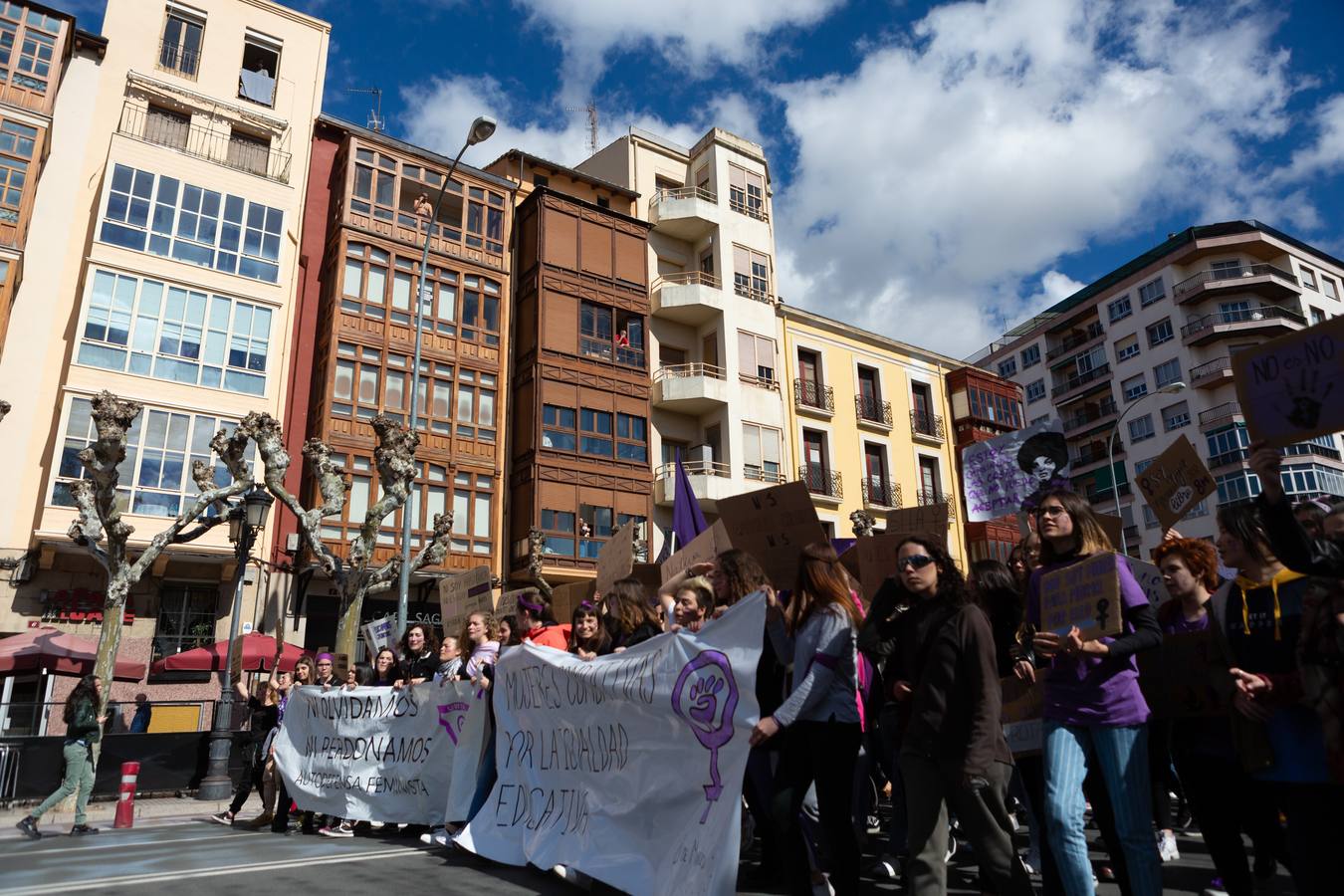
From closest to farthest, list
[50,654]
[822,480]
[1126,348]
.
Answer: [50,654] → [822,480] → [1126,348]

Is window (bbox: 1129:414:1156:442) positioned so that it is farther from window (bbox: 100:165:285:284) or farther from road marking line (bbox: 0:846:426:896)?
road marking line (bbox: 0:846:426:896)

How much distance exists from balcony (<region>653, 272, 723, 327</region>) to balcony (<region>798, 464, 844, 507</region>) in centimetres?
687

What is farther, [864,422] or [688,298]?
[864,422]

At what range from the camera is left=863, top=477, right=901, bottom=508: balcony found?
Result: 35938mm

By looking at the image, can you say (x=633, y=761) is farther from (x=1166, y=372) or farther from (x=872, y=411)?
(x=1166, y=372)

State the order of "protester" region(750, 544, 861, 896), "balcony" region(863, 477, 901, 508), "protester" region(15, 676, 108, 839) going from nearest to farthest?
"protester" region(750, 544, 861, 896) < "protester" region(15, 676, 108, 839) < "balcony" region(863, 477, 901, 508)

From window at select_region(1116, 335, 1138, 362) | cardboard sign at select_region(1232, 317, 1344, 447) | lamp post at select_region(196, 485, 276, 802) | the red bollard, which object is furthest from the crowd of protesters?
window at select_region(1116, 335, 1138, 362)

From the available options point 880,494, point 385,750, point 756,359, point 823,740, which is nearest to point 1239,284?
point 880,494

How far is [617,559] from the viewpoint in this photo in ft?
32.5

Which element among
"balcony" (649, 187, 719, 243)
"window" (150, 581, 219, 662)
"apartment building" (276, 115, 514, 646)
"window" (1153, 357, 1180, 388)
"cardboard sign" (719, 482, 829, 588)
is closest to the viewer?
"cardboard sign" (719, 482, 829, 588)

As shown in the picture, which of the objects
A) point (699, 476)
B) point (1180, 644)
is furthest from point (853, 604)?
point (699, 476)

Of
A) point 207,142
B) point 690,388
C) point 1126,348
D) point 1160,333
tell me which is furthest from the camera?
point 1126,348

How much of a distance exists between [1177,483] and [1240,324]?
185 feet

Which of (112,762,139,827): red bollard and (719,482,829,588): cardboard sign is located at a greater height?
(719,482,829,588): cardboard sign
